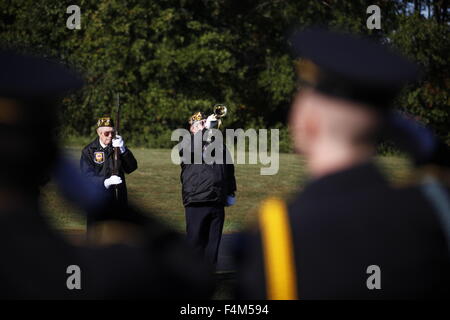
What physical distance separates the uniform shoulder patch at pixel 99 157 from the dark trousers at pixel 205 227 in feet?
3.65

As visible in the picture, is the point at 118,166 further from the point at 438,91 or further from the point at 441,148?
the point at 438,91

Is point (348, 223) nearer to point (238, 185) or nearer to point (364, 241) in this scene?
point (364, 241)

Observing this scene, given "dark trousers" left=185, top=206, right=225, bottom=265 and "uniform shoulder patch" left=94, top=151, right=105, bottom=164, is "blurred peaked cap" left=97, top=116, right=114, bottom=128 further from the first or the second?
"dark trousers" left=185, top=206, right=225, bottom=265

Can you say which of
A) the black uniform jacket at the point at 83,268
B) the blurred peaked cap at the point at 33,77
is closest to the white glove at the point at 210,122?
the blurred peaked cap at the point at 33,77

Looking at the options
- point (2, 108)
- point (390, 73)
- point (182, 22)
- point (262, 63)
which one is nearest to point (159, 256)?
point (2, 108)

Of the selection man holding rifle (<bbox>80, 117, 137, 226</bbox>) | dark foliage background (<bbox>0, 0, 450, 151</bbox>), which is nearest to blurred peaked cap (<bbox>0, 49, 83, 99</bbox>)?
man holding rifle (<bbox>80, 117, 137, 226</bbox>)

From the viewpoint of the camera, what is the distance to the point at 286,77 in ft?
113

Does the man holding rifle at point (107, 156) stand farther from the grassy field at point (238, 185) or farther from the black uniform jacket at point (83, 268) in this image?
the black uniform jacket at point (83, 268)

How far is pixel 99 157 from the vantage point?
9.75 m

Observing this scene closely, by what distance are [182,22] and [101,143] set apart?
79.9 ft

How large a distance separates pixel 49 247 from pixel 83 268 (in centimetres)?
11

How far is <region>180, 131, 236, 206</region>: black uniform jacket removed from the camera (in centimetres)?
919

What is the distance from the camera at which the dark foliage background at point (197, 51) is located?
33219 mm

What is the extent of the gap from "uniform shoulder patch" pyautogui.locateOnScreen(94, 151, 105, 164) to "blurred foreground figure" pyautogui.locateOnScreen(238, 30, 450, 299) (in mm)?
7600
